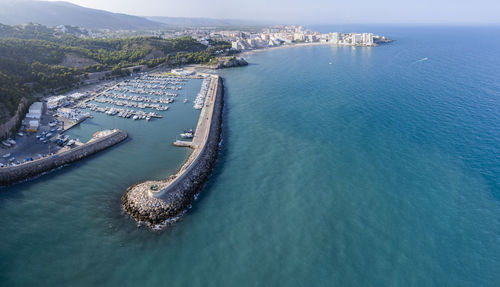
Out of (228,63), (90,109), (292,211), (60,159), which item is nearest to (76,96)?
(90,109)

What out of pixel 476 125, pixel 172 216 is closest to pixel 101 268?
pixel 172 216

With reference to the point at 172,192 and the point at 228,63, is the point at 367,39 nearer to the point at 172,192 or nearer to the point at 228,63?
the point at 228,63

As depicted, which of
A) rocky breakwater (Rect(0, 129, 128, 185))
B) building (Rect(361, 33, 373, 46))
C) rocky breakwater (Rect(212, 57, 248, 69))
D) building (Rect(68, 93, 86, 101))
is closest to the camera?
rocky breakwater (Rect(0, 129, 128, 185))

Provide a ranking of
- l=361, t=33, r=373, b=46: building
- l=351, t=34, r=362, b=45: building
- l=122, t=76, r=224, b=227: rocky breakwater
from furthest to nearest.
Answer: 1. l=351, t=34, r=362, b=45: building
2. l=361, t=33, r=373, b=46: building
3. l=122, t=76, r=224, b=227: rocky breakwater

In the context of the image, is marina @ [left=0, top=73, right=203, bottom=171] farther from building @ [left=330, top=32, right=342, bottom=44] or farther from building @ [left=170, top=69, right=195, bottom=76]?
building @ [left=330, top=32, right=342, bottom=44]

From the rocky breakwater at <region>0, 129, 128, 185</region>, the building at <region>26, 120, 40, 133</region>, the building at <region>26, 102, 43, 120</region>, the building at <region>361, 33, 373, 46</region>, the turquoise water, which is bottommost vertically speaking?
the turquoise water

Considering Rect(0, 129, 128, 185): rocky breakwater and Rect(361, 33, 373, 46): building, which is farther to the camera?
Rect(361, 33, 373, 46): building

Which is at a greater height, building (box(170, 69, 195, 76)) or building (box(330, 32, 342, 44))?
building (box(330, 32, 342, 44))

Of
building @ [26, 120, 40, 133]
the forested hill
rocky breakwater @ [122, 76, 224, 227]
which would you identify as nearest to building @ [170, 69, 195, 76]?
the forested hill
